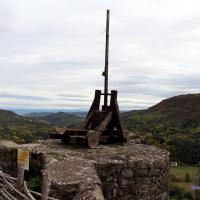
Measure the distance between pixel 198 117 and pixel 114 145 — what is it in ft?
186

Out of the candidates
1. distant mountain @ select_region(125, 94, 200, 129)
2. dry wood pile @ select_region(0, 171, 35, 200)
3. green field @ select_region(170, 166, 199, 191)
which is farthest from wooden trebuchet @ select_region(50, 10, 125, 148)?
distant mountain @ select_region(125, 94, 200, 129)

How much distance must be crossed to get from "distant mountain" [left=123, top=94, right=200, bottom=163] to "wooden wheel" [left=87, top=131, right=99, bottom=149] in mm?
22214

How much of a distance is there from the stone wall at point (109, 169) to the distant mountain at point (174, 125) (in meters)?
22.4

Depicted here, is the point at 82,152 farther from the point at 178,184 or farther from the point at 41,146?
the point at 178,184

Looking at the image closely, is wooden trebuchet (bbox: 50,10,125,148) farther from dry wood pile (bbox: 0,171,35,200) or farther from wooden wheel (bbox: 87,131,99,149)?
dry wood pile (bbox: 0,171,35,200)

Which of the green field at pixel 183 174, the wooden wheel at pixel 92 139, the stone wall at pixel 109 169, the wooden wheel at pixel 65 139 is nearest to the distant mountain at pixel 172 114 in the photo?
the green field at pixel 183 174

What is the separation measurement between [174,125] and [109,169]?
5277 centimetres

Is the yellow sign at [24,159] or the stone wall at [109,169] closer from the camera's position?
the stone wall at [109,169]

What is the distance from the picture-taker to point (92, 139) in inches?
330

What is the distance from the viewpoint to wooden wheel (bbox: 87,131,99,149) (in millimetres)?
8297

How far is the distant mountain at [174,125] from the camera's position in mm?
38969

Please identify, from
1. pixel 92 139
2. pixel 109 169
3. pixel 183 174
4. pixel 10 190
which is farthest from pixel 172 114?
pixel 10 190

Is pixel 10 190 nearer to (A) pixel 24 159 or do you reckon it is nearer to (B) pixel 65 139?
(A) pixel 24 159

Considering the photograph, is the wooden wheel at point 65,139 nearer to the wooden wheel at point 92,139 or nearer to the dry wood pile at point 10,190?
the wooden wheel at point 92,139
